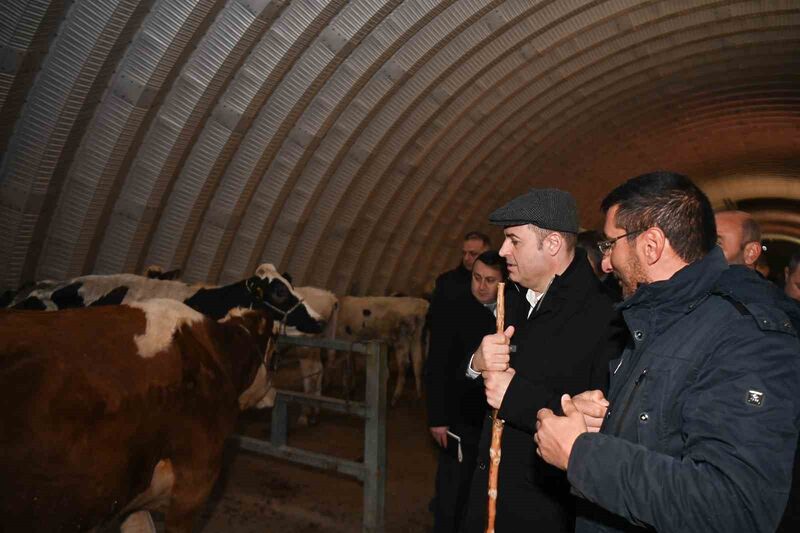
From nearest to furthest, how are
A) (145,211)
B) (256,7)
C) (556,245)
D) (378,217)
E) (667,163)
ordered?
(556,245)
(256,7)
(145,211)
(378,217)
(667,163)

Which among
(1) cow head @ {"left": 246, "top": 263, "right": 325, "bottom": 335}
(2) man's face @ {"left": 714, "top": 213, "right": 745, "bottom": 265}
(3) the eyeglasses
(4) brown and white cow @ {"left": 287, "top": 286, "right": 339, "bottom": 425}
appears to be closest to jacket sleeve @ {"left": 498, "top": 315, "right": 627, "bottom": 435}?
(3) the eyeglasses

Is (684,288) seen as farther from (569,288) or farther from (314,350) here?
(314,350)

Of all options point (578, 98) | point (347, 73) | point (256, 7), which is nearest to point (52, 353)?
point (256, 7)

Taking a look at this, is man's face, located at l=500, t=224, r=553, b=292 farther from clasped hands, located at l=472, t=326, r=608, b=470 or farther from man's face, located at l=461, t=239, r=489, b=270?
man's face, located at l=461, t=239, r=489, b=270

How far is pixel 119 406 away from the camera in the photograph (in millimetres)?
3057

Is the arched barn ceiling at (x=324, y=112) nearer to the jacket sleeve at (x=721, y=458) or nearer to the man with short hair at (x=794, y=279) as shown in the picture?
the man with short hair at (x=794, y=279)

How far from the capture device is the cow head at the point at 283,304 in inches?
243

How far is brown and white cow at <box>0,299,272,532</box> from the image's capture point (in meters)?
2.71

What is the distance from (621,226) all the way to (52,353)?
274 centimetres

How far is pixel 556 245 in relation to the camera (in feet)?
9.32

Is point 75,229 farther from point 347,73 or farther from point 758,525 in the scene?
point 758,525

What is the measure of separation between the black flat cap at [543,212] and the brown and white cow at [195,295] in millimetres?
3823

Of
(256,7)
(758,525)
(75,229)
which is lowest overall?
(758,525)

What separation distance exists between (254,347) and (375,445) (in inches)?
53.7
